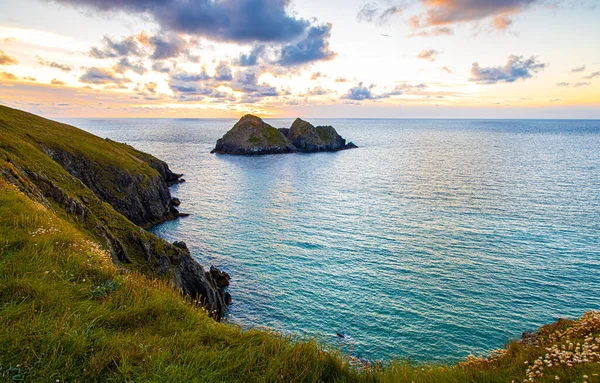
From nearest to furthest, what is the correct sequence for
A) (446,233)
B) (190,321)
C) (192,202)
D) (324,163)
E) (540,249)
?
(190,321) < (540,249) < (446,233) < (192,202) < (324,163)

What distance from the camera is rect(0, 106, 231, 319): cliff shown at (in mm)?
28594

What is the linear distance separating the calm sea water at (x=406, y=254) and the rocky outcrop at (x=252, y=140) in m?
86.5

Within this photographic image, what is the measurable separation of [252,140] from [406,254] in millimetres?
148878

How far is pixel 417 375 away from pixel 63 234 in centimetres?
1144

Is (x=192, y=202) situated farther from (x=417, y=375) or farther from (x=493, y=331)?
(x=417, y=375)

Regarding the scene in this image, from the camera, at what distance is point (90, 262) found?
1005 centimetres

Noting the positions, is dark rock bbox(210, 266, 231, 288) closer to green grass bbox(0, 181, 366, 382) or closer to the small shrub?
green grass bbox(0, 181, 366, 382)

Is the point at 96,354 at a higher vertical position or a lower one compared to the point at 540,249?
higher

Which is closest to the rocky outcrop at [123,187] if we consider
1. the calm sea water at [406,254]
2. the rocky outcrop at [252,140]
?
the calm sea water at [406,254]

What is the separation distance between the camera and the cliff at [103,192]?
2859cm

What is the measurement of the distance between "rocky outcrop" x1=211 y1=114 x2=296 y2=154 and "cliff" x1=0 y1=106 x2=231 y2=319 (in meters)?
81.1

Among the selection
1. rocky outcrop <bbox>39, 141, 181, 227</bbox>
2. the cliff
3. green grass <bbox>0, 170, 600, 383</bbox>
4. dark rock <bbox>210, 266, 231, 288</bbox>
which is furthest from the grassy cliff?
rocky outcrop <bbox>39, 141, 181, 227</bbox>

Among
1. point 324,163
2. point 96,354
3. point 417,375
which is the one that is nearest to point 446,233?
point 417,375

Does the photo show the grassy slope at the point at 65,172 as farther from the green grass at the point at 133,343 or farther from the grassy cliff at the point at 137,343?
the green grass at the point at 133,343
